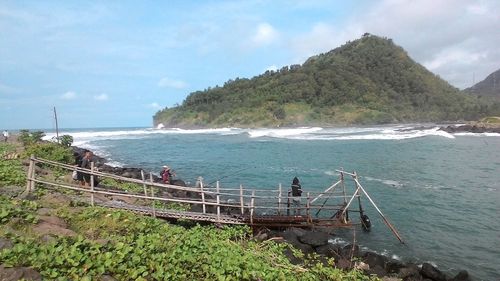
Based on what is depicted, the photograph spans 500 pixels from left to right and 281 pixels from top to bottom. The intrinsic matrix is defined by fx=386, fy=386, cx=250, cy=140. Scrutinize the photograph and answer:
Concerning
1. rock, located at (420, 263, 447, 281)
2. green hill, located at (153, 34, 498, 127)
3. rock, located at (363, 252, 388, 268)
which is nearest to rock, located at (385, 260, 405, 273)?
rock, located at (363, 252, 388, 268)

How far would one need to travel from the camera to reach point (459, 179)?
28.3 meters

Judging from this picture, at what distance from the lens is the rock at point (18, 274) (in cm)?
641

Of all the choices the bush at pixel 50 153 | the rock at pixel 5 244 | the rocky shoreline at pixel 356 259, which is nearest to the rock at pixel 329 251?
the rocky shoreline at pixel 356 259

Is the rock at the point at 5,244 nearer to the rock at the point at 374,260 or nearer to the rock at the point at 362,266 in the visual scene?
the rock at the point at 362,266

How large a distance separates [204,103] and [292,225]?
15014 cm

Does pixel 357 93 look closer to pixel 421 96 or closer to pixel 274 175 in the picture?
pixel 421 96

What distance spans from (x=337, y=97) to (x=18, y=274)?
460ft

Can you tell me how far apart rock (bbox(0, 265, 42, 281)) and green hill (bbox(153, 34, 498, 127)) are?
124983mm

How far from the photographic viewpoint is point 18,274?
21.3 feet

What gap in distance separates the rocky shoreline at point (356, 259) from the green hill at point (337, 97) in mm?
116799

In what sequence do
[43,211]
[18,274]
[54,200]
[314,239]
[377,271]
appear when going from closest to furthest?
1. [18,274]
2. [43,211]
3. [377,271]
4. [54,200]
5. [314,239]

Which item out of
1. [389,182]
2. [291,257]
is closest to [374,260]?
[291,257]

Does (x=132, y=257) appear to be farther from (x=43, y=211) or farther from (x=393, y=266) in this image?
(x=393, y=266)

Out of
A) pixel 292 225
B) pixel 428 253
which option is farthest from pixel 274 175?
pixel 428 253
